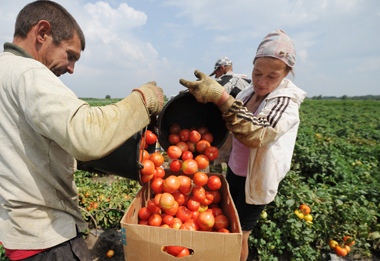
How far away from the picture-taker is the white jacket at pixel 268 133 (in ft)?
5.35

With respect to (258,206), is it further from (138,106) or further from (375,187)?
(375,187)

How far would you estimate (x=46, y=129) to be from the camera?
1.14 meters

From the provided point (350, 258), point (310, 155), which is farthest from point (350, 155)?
point (350, 258)

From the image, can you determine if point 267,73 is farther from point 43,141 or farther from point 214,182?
point 43,141

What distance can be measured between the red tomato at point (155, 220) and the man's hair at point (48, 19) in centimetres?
136

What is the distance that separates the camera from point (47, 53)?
4.77 feet

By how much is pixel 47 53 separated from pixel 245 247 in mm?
2565

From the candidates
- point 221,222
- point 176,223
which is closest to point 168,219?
point 176,223

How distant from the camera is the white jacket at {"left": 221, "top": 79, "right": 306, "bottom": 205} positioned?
1.63 m

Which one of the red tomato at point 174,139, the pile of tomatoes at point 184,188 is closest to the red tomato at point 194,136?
the pile of tomatoes at point 184,188

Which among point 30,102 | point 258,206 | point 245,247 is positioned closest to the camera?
point 30,102

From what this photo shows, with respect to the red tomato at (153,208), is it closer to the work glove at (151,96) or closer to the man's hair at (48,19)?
the work glove at (151,96)

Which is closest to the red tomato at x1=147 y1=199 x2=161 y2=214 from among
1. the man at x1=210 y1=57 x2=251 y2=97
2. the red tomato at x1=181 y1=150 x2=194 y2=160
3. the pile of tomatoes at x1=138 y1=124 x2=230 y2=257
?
the pile of tomatoes at x1=138 y1=124 x2=230 y2=257

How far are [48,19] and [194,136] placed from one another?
132cm
